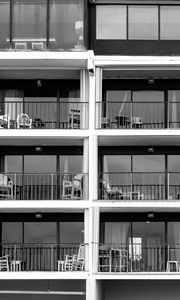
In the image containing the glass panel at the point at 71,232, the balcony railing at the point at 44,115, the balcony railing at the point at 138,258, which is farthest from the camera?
the glass panel at the point at 71,232

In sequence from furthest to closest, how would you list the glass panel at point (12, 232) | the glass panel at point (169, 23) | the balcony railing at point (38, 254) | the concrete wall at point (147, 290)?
the glass panel at point (169, 23), the glass panel at point (12, 232), the balcony railing at point (38, 254), the concrete wall at point (147, 290)

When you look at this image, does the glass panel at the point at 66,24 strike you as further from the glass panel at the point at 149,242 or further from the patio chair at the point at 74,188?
the glass panel at the point at 149,242

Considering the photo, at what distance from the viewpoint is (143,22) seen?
34.6 metres

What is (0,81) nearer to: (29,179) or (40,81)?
(40,81)

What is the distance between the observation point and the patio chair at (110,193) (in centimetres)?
3362

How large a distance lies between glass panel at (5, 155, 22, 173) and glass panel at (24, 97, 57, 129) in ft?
5.26

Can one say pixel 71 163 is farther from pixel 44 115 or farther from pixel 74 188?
pixel 44 115

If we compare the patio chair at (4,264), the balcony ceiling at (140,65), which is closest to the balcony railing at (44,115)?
the balcony ceiling at (140,65)

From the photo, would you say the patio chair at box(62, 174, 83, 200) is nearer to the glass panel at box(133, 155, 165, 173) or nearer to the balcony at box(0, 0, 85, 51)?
the glass panel at box(133, 155, 165, 173)

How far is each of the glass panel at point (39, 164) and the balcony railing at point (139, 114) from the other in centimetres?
245

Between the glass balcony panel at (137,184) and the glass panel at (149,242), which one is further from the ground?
the glass balcony panel at (137,184)

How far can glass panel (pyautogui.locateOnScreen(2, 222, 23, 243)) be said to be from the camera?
34.2 m

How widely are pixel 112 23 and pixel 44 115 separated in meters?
4.26

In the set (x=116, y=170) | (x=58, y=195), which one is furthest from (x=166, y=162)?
(x=58, y=195)
